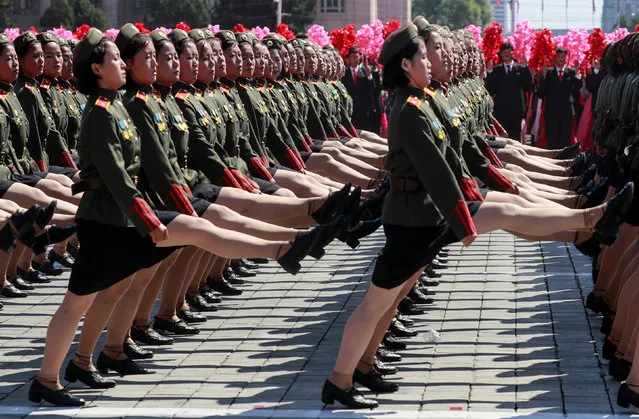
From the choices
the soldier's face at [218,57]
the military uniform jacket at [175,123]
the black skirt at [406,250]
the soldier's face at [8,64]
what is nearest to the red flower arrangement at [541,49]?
the soldier's face at [218,57]

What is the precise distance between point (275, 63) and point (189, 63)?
3.66 m

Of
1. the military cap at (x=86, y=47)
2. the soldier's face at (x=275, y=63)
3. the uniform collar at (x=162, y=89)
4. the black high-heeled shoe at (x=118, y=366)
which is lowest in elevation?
the black high-heeled shoe at (x=118, y=366)

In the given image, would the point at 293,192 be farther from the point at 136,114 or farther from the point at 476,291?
the point at 136,114

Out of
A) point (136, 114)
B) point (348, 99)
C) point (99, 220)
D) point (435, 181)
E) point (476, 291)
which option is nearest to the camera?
point (435, 181)

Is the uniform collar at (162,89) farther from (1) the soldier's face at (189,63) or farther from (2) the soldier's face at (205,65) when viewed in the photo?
(2) the soldier's face at (205,65)

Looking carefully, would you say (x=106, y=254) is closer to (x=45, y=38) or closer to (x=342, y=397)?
(x=342, y=397)

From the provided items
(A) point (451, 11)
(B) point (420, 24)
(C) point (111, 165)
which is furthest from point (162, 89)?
(A) point (451, 11)

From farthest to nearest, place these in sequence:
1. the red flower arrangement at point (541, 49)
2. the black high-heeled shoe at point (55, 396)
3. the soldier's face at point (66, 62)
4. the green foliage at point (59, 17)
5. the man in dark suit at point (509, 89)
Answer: the green foliage at point (59, 17) → the red flower arrangement at point (541, 49) → the man in dark suit at point (509, 89) → the soldier's face at point (66, 62) → the black high-heeled shoe at point (55, 396)

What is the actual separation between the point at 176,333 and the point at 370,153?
19.4 feet

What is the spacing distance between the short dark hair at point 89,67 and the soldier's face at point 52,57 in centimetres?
490

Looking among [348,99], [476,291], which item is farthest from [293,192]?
[348,99]

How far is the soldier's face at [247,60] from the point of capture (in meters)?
13.3

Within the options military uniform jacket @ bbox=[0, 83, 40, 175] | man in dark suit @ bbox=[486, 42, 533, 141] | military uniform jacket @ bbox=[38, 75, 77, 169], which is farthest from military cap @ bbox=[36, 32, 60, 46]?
man in dark suit @ bbox=[486, 42, 533, 141]

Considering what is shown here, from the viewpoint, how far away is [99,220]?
28.7ft
